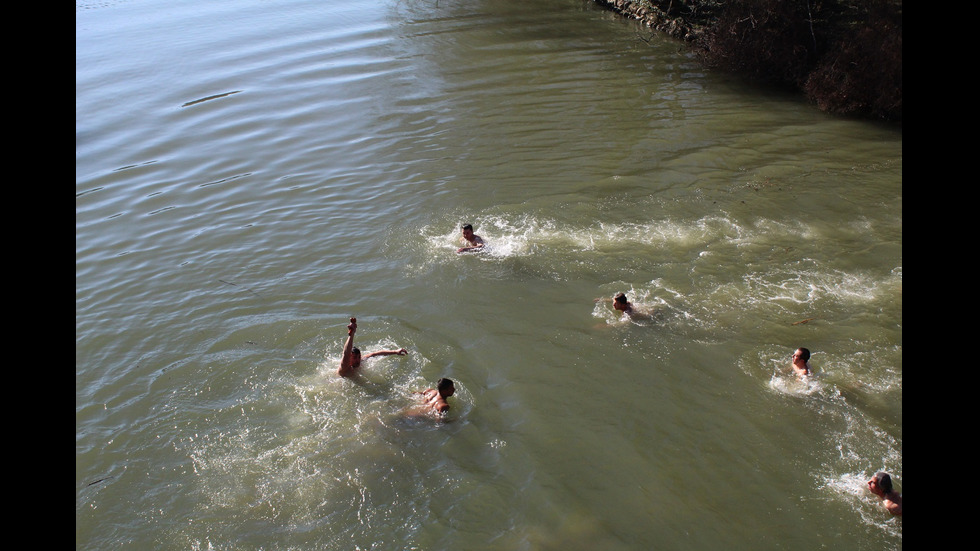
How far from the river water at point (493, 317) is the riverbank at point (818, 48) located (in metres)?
0.89

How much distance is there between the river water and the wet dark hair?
367mm

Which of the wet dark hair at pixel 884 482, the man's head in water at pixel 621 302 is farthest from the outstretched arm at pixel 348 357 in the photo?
the wet dark hair at pixel 884 482

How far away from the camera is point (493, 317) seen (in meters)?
12.0

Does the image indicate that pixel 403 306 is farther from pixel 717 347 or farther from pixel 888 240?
pixel 888 240

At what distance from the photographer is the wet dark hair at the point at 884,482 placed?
7.73 meters

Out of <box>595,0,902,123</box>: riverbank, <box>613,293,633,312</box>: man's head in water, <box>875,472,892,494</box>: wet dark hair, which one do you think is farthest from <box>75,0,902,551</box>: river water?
<box>595,0,902,123</box>: riverbank

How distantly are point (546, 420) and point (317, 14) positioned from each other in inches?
1148

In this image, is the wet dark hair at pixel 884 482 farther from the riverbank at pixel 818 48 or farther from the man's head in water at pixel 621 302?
the riverbank at pixel 818 48

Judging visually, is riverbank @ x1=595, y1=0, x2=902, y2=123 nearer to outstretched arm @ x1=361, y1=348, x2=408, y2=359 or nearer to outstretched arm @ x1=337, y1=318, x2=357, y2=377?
outstretched arm @ x1=361, y1=348, x2=408, y2=359

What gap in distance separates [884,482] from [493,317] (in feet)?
21.0

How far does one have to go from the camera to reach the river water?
27.4ft

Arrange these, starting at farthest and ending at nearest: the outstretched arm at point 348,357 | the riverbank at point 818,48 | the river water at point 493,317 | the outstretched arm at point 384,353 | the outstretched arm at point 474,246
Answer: the riverbank at point 818,48, the outstretched arm at point 474,246, the outstretched arm at point 384,353, the outstretched arm at point 348,357, the river water at point 493,317

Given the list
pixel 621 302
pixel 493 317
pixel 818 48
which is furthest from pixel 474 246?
pixel 818 48

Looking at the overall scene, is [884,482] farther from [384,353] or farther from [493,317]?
[384,353]
